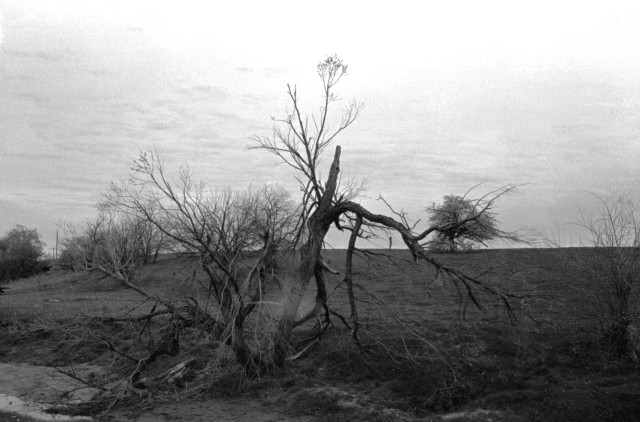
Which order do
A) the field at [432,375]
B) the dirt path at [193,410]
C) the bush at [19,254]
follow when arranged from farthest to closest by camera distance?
the bush at [19,254], the dirt path at [193,410], the field at [432,375]

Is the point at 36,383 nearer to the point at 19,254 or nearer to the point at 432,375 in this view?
the point at 432,375

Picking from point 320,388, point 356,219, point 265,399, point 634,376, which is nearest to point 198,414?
point 265,399

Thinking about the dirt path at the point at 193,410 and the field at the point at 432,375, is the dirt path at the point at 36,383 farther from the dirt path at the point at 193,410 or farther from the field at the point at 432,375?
the field at the point at 432,375

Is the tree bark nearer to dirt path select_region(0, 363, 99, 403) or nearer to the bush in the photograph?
dirt path select_region(0, 363, 99, 403)

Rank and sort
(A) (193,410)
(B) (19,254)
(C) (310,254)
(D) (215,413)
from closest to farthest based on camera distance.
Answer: (D) (215,413), (A) (193,410), (C) (310,254), (B) (19,254)

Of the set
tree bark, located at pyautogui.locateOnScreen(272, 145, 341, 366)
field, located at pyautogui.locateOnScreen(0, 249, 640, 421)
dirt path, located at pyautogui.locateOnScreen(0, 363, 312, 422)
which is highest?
tree bark, located at pyautogui.locateOnScreen(272, 145, 341, 366)

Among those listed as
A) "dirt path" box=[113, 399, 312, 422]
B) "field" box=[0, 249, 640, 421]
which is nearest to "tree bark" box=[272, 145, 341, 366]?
"field" box=[0, 249, 640, 421]

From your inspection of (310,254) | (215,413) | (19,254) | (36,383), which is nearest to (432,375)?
(310,254)

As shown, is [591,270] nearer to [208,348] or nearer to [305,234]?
[305,234]

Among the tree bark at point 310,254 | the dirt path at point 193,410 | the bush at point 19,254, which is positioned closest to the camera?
the dirt path at point 193,410

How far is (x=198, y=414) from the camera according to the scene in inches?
649

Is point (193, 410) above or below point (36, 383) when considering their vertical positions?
above

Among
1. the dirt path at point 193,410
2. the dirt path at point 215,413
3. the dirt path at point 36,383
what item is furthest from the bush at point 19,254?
the dirt path at point 215,413

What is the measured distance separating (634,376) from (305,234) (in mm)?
9346
